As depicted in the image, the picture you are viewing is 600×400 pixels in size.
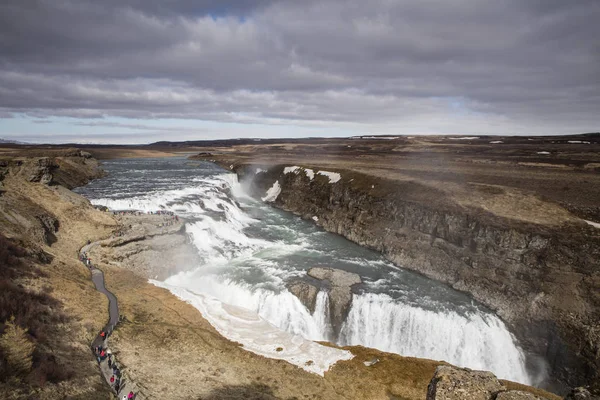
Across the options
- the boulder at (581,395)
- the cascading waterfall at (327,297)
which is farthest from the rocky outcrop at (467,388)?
the cascading waterfall at (327,297)

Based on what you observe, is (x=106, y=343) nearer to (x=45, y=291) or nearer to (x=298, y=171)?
(x=45, y=291)

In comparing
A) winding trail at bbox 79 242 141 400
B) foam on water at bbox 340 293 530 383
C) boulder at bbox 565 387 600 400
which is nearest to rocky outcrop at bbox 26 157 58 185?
winding trail at bbox 79 242 141 400

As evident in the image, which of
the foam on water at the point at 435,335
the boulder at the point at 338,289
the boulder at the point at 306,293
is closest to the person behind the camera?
the foam on water at the point at 435,335

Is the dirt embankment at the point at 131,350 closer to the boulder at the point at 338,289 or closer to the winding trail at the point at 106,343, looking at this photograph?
the winding trail at the point at 106,343

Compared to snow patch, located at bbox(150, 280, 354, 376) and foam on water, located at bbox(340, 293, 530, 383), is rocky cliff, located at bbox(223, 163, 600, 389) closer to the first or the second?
foam on water, located at bbox(340, 293, 530, 383)

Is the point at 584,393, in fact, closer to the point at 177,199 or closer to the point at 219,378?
the point at 219,378

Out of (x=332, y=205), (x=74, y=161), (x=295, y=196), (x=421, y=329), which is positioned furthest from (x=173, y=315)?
(x=74, y=161)
